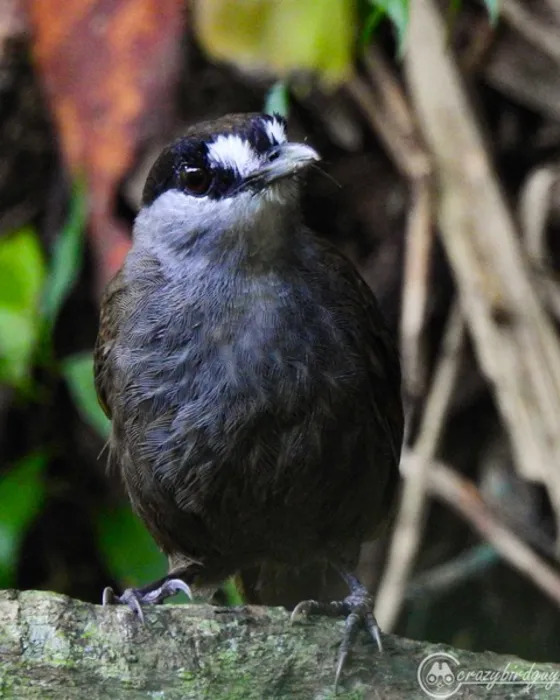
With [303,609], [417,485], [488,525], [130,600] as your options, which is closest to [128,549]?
[417,485]

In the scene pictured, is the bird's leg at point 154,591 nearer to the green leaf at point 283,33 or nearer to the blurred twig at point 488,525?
the blurred twig at point 488,525

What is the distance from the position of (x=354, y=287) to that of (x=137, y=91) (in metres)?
1.84

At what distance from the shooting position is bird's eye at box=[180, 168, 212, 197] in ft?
11.9

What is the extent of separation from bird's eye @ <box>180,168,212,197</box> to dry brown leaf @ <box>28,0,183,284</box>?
4.94 ft

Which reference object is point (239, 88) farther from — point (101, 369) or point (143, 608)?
point (143, 608)

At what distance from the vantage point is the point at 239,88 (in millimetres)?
5559

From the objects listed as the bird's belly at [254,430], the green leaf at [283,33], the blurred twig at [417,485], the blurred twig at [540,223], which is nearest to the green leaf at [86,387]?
the bird's belly at [254,430]

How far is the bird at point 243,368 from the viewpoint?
11.6 feet

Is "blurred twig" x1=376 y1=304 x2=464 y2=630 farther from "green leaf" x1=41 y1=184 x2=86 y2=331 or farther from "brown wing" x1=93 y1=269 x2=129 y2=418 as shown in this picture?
"green leaf" x1=41 y1=184 x2=86 y2=331

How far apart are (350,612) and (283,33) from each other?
2.15 m

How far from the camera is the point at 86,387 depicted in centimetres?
474

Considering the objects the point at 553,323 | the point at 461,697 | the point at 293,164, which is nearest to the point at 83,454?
the point at 553,323

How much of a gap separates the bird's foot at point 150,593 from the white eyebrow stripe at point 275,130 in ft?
4.43

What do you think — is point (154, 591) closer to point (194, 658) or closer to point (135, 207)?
point (194, 658)
